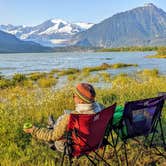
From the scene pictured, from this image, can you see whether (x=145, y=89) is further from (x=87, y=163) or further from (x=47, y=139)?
(x=47, y=139)

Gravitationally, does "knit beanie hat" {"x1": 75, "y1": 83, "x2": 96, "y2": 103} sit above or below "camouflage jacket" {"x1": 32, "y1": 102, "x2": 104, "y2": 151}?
above

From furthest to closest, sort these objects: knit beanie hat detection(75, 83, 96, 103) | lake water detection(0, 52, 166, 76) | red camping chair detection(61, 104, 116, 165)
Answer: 1. lake water detection(0, 52, 166, 76)
2. knit beanie hat detection(75, 83, 96, 103)
3. red camping chair detection(61, 104, 116, 165)

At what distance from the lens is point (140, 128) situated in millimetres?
4484

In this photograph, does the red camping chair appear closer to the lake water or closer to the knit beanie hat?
the knit beanie hat

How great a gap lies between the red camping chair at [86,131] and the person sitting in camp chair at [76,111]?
0.47 feet

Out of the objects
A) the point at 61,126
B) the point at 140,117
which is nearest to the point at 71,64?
the point at 140,117

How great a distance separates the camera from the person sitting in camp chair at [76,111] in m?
3.73

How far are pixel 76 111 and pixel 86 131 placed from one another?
9.2 inches

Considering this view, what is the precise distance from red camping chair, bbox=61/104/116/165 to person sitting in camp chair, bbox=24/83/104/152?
0.47 ft

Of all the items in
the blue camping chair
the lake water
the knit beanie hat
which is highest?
the knit beanie hat

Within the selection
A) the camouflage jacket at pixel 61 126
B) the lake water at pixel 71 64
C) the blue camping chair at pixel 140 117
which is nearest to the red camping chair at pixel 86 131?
the camouflage jacket at pixel 61 126

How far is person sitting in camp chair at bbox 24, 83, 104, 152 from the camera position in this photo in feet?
12.2

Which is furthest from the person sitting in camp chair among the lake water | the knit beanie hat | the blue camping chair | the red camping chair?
the lake water

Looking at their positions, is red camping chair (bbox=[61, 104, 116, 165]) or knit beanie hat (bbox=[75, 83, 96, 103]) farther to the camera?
knit beanie hat (bbox=[75, 83, 96, 103])
